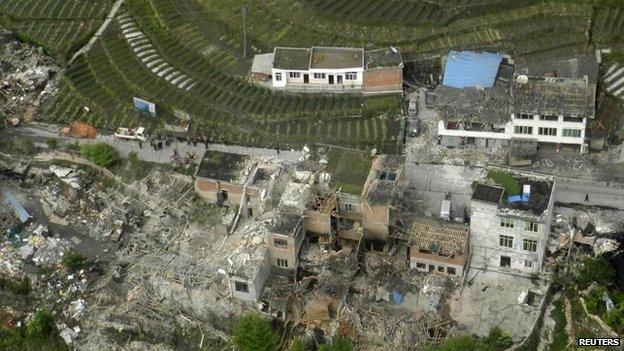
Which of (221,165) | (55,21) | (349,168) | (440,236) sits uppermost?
(55,21)

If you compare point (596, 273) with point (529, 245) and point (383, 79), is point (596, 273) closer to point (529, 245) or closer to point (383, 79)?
point (529, 245)

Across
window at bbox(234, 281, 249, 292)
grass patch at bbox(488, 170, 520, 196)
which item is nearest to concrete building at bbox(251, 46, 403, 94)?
grass patch at bbox(488, 170, 520, 196)

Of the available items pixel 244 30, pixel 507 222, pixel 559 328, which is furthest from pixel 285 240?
pixel 244 30

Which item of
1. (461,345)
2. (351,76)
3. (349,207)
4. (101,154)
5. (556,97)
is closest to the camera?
(461,345)

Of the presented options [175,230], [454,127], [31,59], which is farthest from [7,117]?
[454,127]

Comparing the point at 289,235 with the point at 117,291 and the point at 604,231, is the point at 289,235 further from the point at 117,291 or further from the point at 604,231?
the point at 604,231

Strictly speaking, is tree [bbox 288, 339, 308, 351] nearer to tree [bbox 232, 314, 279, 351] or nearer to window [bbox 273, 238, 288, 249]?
tree [bbox 232, 314, 279, 351]

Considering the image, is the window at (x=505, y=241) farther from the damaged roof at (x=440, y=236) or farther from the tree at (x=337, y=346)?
the tree at (x=337, y=346)
